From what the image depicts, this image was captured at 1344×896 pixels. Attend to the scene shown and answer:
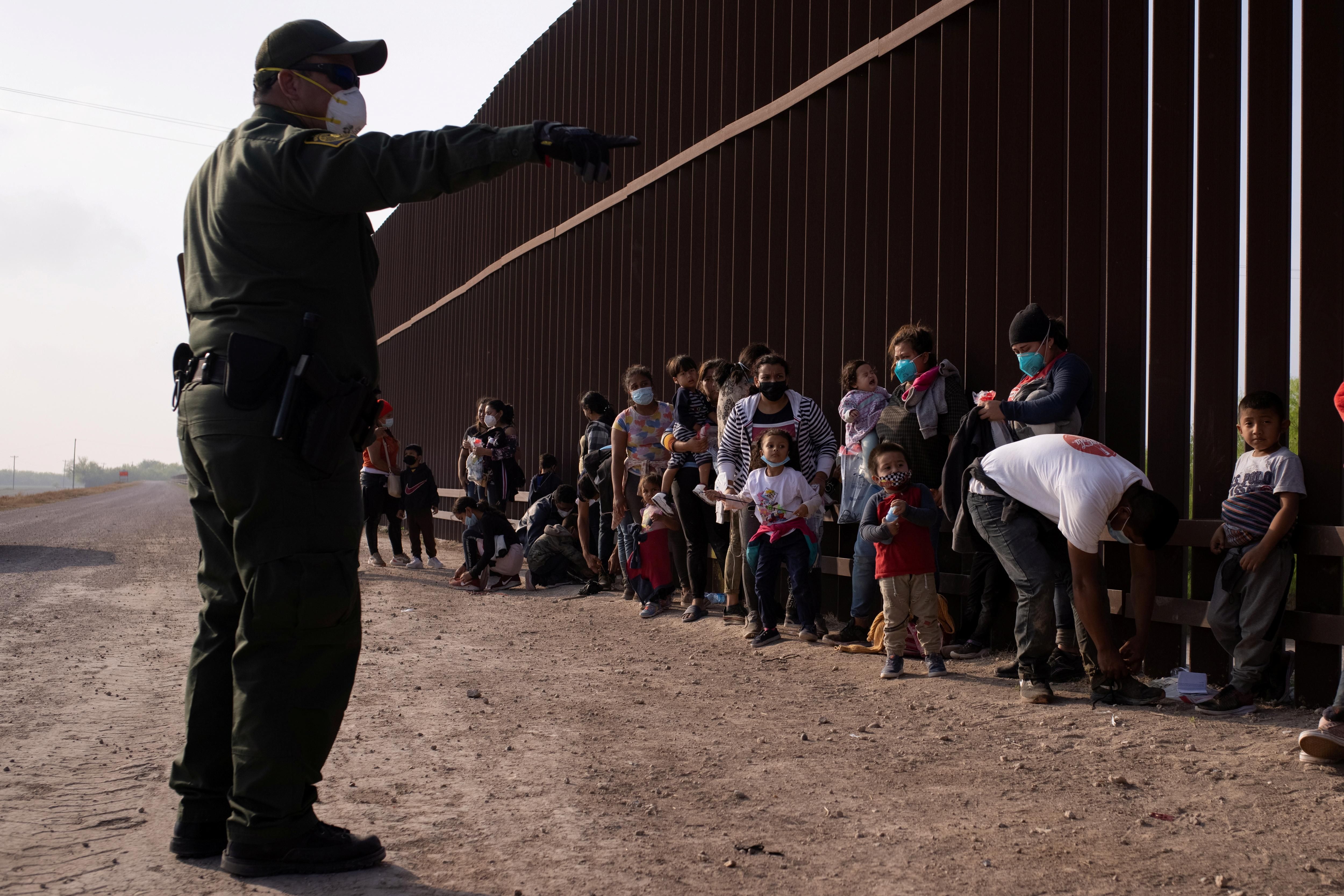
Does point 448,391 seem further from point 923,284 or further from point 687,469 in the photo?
point 923,284

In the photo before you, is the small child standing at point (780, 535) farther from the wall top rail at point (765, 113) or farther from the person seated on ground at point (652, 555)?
the wall top rail at point (765, 113)

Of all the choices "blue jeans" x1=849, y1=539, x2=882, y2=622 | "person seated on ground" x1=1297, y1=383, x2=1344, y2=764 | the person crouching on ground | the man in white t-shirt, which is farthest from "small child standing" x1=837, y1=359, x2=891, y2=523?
the person crouching on ground

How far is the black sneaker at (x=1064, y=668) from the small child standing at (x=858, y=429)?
5.75 ft

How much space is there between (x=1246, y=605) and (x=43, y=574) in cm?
1077

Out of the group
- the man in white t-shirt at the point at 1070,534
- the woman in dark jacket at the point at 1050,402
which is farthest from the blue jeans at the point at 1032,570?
the woman in dark jacket at the point at 1050,402

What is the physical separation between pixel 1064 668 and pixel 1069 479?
1141mm

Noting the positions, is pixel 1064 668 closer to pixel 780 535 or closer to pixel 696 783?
pixel 780 535

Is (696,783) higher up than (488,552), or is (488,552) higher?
(488,552)

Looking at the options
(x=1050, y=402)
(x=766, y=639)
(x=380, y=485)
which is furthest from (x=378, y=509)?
(x=1050, y=402)

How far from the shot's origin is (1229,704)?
173 inches

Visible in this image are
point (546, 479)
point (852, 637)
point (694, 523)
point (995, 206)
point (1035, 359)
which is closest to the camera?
point (1035, 359)

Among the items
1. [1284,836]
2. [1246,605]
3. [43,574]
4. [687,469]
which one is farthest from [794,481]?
[43,574]

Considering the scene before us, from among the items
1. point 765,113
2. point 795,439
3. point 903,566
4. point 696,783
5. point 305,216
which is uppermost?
point 765,113

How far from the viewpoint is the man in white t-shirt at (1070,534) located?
14.5 ft
